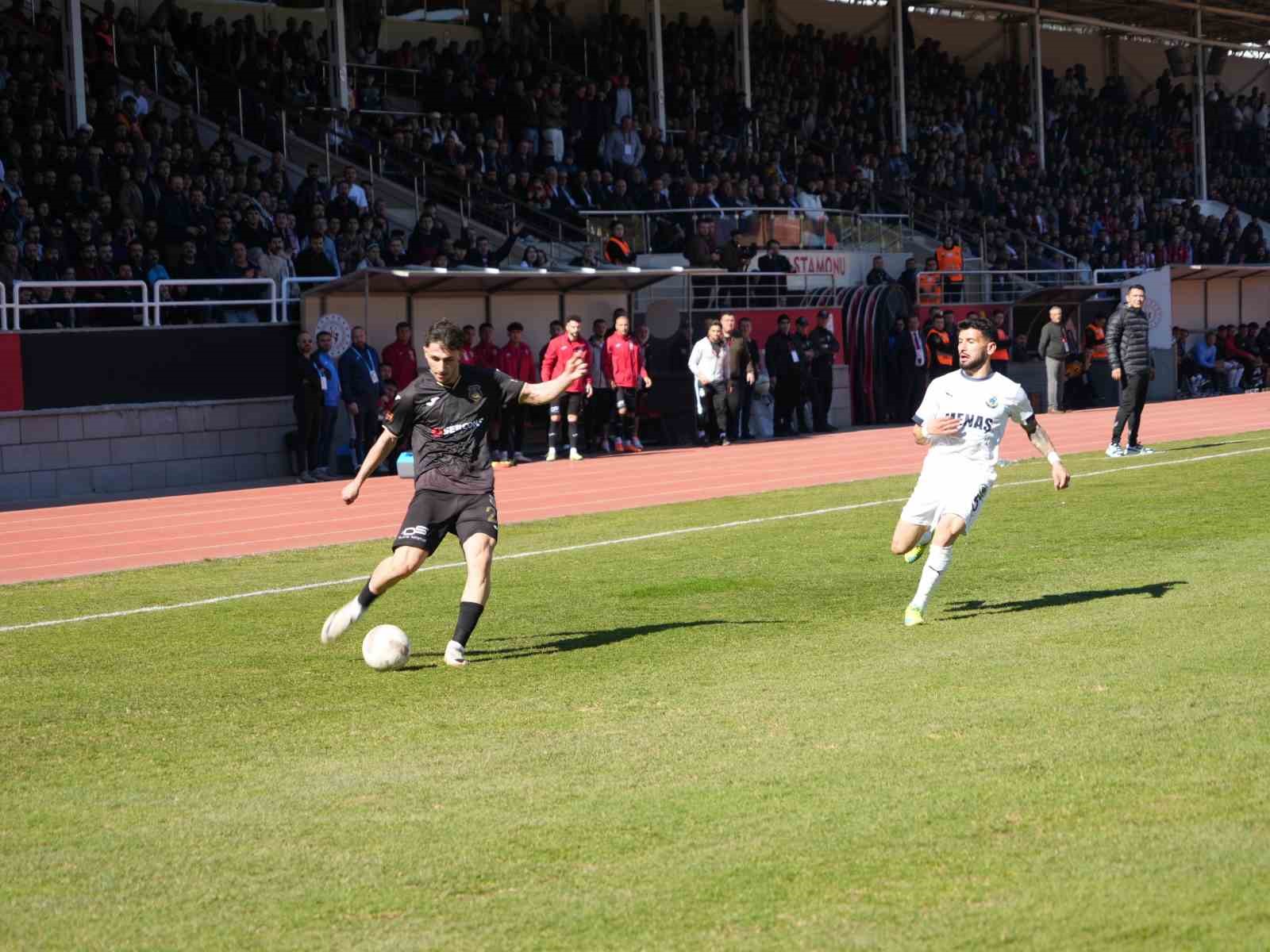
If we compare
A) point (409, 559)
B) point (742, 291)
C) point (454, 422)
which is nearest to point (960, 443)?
point (454, 422)

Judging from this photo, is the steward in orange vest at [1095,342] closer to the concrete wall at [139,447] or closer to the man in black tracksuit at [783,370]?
the man in black tracksuit at [783,370]

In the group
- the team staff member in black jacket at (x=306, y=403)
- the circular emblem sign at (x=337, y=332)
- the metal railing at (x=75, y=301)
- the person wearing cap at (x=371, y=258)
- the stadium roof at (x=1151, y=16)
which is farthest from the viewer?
the stadium roof at (x=1151, y=16)

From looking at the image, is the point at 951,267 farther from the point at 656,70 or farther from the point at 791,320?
the point at 656,70

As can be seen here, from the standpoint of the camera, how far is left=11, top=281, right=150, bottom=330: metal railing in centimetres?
2047

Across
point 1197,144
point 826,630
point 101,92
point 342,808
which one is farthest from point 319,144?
point 1197,144

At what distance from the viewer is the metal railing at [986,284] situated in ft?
107

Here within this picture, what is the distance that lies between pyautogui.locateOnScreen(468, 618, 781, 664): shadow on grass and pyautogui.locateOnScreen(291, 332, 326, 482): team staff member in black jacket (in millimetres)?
12234

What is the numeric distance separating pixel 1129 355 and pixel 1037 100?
1137 inches

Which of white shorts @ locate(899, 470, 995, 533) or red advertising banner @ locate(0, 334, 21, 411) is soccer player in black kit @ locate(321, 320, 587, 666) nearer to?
white shorts @ locate(899, 470, 995, 533)

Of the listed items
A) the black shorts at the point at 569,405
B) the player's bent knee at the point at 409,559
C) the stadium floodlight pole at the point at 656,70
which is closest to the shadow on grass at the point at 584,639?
the player's bent knee at the point at 409,559

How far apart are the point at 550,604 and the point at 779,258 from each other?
19.8 metres

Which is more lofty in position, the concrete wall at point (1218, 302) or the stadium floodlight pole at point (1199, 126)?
the stadium floodlight pole at point (1199, 126)

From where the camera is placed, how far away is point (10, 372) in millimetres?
20578

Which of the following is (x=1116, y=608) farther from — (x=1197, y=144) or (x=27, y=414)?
(x=1197, y=144)
